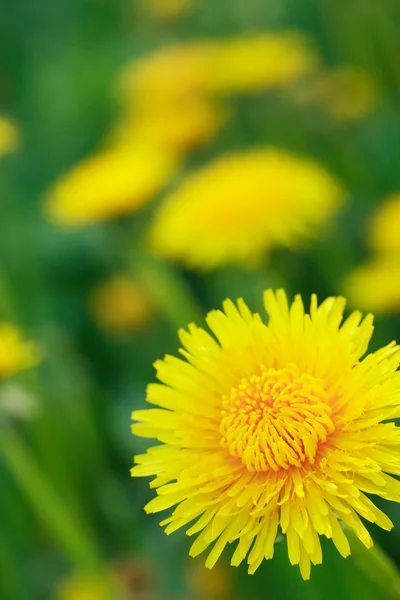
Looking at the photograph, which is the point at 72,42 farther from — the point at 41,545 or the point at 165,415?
the point at 165,415

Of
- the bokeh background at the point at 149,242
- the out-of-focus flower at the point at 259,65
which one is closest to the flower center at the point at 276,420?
the bokeh background at the point at 149,242

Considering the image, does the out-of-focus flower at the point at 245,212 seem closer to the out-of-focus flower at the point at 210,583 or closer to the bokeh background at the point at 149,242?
the bokeh background at the point at 149,242

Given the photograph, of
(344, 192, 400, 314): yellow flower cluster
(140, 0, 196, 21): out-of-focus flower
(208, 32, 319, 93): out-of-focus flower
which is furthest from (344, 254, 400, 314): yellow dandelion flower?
(140, 0, 196, 21): out-of-focus flower

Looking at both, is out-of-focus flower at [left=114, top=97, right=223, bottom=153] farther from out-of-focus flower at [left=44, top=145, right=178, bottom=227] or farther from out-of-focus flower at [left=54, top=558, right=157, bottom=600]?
out-of-focus flower at [left=54, top=558, right=157, bottom=600]

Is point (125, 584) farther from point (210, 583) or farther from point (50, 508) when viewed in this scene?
point (50, 508)

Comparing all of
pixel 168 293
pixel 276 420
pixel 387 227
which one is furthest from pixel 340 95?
pixel 276 420

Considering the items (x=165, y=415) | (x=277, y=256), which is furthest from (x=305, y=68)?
(x=165, y=415)
